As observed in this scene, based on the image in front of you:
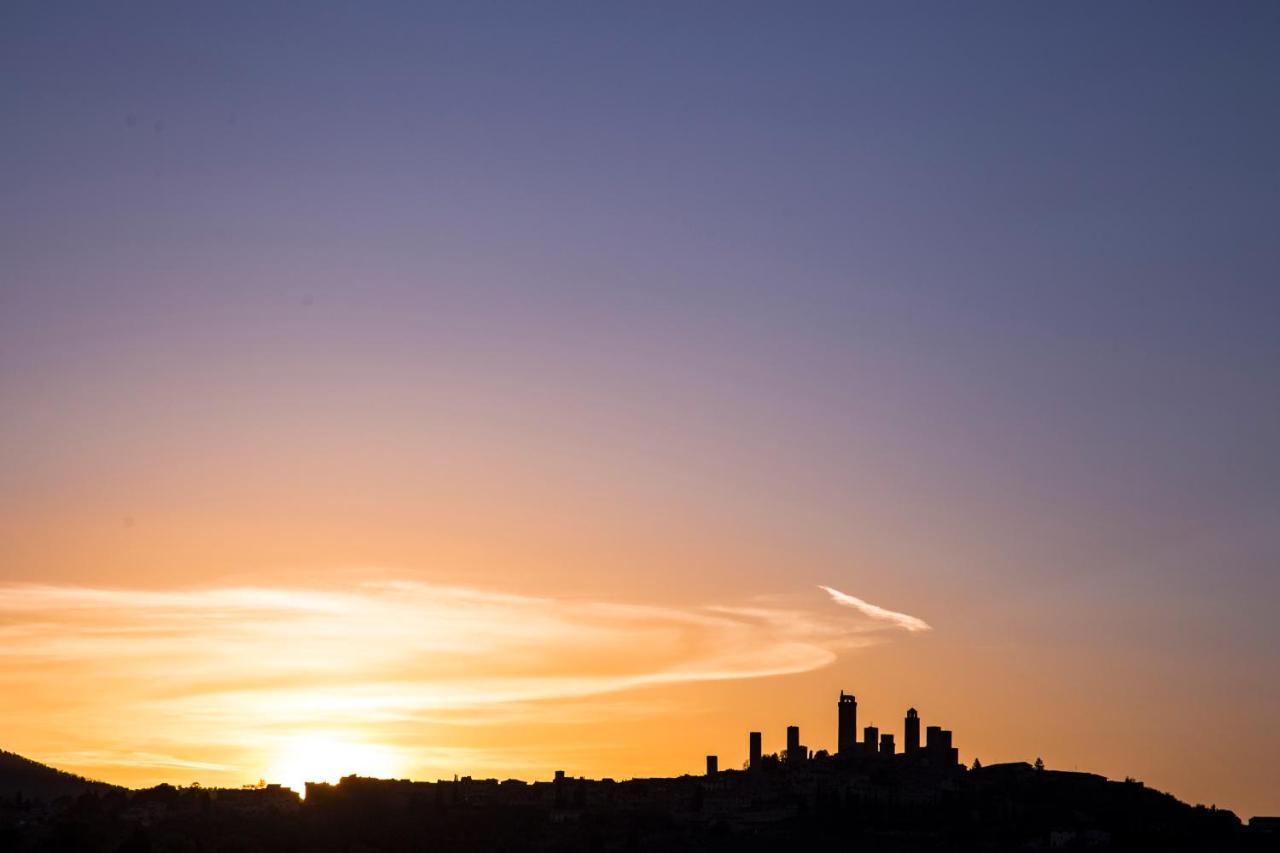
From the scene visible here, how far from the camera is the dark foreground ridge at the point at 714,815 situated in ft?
512

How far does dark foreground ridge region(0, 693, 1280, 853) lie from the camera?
15600cm

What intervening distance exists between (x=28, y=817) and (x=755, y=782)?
6740cm

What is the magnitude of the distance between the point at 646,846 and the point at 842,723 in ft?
150

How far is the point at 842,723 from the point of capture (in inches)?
7781

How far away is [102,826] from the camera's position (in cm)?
17238

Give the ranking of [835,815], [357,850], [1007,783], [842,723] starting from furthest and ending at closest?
[842,723] → [1007,783] → [835,815] → [357,850]

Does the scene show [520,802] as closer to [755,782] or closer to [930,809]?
[755,782]

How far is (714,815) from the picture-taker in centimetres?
17412

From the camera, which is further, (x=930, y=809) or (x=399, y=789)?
(x=399, y=789)

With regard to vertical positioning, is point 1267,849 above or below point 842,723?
below

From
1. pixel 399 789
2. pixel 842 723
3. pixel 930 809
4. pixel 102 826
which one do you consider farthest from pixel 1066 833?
pixel 102 826

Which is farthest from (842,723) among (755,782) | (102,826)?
(102,826)

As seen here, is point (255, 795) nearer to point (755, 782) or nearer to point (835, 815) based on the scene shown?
point (755, 782)

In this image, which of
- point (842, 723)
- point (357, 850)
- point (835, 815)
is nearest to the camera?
point (357, 850)
